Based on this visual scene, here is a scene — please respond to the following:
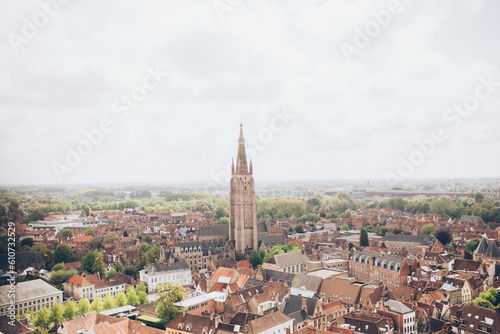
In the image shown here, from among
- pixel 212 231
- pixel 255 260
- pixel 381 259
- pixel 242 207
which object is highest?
pixel 242 207

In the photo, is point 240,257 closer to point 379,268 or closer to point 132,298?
point 379,268

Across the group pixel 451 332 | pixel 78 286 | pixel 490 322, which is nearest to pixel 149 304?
pixel 78 286

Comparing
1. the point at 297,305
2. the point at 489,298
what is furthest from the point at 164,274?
the point at 489,298

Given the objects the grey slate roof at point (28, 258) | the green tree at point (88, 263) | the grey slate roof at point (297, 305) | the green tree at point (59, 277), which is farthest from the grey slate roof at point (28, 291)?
the grey slate roof at point (297, 305)

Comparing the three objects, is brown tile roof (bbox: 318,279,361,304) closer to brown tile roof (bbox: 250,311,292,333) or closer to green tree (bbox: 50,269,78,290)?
brown tile roof (bbox: 250,311,292,333)

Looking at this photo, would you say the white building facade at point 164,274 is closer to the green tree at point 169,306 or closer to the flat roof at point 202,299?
the flat roof at point 202,299

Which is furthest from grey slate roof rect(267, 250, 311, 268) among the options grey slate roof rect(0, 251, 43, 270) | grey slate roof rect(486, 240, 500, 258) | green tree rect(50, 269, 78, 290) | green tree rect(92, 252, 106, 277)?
grey slate roof rect(0, 251, 43, 270)
